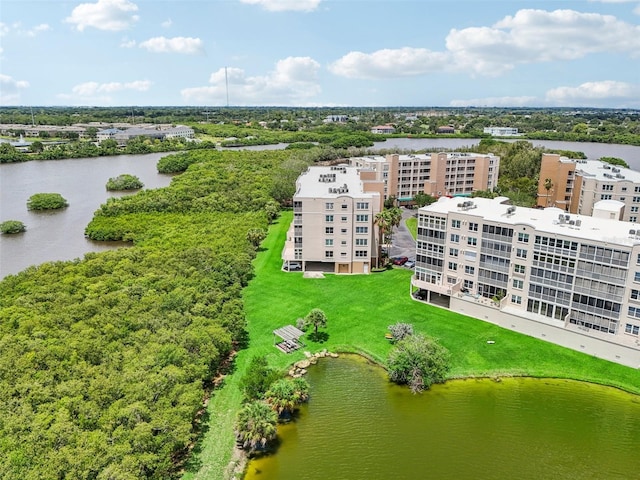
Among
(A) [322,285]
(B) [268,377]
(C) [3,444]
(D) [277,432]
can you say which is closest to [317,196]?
(A) [322,285]

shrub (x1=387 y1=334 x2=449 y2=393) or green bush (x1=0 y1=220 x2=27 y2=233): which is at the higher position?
green bush (x1=0 y1=220 x2=27 y2=233)

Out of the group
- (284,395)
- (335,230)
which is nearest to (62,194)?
(335,230)

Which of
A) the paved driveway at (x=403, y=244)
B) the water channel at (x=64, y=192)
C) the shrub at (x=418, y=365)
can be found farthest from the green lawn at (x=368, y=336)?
the water channel at (x=64, y=192)

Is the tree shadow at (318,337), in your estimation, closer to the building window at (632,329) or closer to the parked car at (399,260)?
the parked car at (399,260)

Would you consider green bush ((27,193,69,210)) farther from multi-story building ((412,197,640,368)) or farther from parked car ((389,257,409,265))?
multi-story building ((412,197,640,368))

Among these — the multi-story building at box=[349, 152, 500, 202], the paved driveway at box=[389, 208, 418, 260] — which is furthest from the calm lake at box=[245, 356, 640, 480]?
the multi-story building at box=[349, 152, 500, 202]

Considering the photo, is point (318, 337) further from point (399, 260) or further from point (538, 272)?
point (399, 260)
